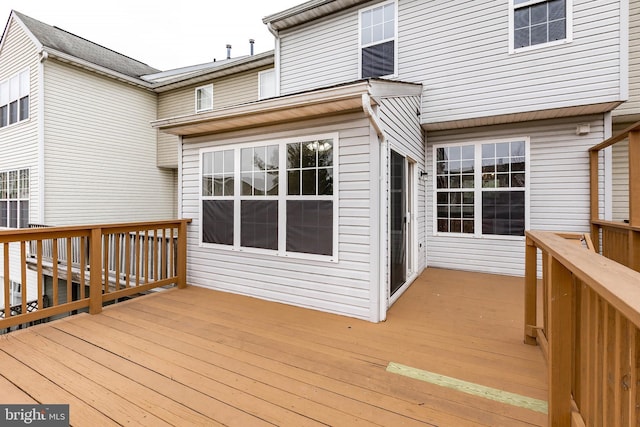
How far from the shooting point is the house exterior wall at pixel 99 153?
25.0 ft

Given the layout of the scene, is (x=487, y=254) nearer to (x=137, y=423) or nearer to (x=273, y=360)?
(x=273, y=360)

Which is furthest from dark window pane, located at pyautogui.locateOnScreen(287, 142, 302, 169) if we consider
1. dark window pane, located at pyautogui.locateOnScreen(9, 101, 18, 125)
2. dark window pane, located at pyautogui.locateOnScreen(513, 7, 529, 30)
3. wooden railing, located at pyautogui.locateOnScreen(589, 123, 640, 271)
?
dark window pane, located at pyautogui.locateOnScreen(9, 101, 18, 125)

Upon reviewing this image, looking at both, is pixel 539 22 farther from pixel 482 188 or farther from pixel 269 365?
pixel 269 365

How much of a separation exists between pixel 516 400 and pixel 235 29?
2223cm

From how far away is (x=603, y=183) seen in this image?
467 centimetres

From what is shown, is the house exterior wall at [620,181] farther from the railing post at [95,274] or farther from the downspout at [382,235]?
the railing post at [95,274]

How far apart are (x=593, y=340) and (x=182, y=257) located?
15.2 ft

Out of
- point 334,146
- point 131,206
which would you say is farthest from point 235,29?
point 334,146

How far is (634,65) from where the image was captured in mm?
5012

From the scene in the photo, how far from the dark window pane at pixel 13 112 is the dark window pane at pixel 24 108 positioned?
29 centimetres

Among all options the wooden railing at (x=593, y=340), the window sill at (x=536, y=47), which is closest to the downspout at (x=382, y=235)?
the wooden railing at (x=593, y=340)
